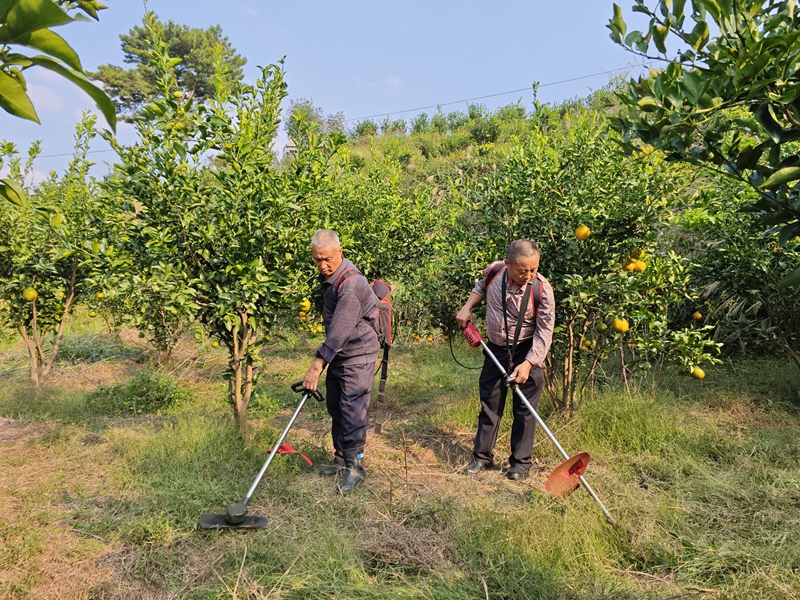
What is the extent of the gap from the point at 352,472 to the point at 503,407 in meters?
1.18

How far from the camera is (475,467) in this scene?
3.96 metres

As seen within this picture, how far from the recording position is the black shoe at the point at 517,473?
3.82 m

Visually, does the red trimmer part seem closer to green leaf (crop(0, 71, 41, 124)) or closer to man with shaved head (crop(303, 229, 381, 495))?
man with shaved head (crop(303, 229, 381, 495))

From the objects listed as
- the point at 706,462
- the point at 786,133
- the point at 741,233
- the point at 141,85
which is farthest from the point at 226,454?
the point at 141,85

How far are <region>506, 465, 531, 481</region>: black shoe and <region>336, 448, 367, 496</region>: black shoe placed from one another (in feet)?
3.35

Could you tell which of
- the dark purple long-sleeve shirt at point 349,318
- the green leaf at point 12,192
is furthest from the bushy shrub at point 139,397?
the green leaf at point 12,192

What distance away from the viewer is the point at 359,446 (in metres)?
3.85

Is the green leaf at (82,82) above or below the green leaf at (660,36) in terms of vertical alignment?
below

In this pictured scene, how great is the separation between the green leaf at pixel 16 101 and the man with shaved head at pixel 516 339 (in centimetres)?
304

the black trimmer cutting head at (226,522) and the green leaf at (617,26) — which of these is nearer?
the green leaf at (617,26)

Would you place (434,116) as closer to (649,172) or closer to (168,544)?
(649,172)

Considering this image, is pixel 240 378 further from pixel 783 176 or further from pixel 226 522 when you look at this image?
pixel 783 176

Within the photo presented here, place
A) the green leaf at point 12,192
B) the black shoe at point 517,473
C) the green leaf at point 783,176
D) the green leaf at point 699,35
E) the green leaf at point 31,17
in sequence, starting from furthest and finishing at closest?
the black shoe at point 517,473, the green leaf at point 699,35, the green leaf at point 783,176, the green leaf at point 12,192, the green leaf at point 31,17

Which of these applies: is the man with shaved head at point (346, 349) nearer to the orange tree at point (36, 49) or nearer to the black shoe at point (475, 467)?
the black shoe at point (475, 467)
